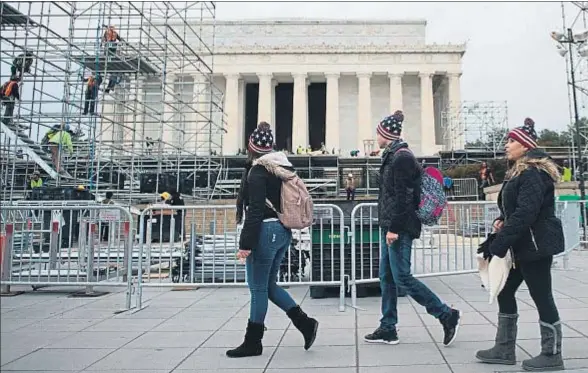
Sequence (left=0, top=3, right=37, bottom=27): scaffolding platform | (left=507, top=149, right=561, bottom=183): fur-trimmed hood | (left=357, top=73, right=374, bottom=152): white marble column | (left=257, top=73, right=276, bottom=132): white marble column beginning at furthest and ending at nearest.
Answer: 1. (left=257, top=73, right=276, bottom=132): white marble column
2. (left=357, top=73, right=374, bottom=152): white marble column
3. (left=507, top=149, right=561, bottom=183): fur-trimmed hood
4. (left=0, top=3, right=37, bottom=27): scaffolding platform

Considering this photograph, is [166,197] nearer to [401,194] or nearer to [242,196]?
[242,196]

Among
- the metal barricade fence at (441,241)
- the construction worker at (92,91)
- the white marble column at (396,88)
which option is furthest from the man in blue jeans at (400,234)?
the white marble column at (396,88)

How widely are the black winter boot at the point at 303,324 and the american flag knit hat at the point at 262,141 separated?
4.69ft

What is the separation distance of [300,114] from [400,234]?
50.1 m

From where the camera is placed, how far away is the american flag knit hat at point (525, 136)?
402 centimetres

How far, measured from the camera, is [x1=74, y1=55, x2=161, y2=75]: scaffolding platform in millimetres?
19188

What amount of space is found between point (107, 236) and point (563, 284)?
7641 millimetres

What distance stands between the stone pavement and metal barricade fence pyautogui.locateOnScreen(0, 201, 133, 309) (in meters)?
0.39

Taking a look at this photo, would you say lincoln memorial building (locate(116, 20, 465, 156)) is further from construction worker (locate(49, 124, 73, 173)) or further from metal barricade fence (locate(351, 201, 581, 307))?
metal barricade fence (locate(351, 201, 581, 307))

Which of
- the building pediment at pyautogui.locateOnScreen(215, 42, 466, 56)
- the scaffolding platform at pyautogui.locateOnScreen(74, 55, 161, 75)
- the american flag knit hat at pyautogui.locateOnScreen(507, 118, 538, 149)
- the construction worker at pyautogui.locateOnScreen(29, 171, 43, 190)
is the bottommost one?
the american flag knit hat at pyautogui.locateOnScreen(507, 118, 538, 149)

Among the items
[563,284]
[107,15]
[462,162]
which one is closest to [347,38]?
[462,162]

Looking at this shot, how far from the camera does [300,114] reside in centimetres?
5397

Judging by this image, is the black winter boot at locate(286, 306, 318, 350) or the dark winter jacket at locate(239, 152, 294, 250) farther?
the black winter boot at locate(286, 306, 318, 350)

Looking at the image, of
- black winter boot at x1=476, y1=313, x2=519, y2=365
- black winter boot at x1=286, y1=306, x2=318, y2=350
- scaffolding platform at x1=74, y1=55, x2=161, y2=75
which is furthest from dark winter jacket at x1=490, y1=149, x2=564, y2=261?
scaffolding platform at x1=74, y1=55, x2=161, y2=75
